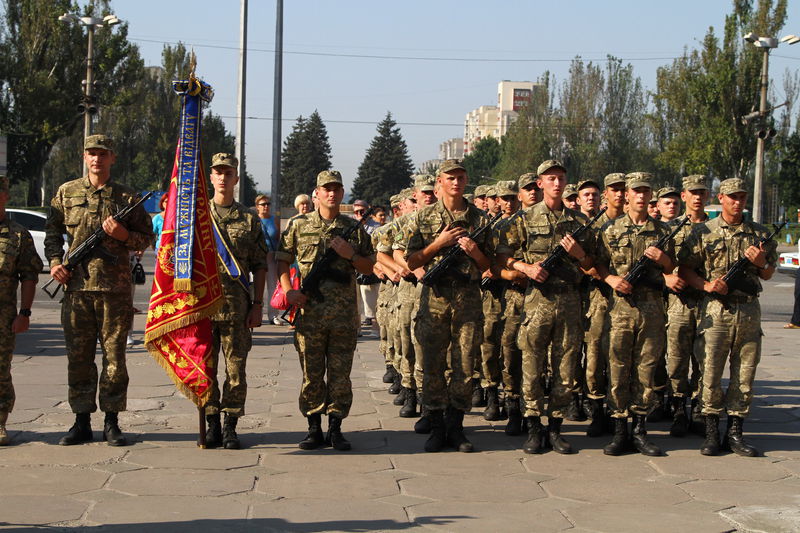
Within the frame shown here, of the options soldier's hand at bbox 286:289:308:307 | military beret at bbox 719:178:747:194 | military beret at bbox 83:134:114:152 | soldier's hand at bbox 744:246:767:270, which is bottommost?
soldier's hand at bbox 286:289:308:307

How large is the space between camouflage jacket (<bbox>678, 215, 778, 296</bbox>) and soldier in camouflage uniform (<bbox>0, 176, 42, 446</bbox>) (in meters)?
5.12

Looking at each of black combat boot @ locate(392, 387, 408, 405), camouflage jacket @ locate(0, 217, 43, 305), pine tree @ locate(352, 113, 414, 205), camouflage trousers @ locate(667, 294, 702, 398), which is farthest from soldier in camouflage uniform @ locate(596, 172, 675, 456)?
pine tree @ locate(352, 113, 414, 205)

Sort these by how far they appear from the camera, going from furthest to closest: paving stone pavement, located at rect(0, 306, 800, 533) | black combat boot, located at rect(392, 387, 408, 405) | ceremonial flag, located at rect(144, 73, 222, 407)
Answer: black combat boot, located at rect(392, 387, 408, 405)
ceremonial flag, located at rect(144, 73, 222, 407)
paving stone pavement, located at rect(0, 306, 800, 533)

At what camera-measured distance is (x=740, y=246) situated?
7535 mm

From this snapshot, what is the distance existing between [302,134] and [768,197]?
5397cm

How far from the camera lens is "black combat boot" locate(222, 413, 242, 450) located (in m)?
7.24

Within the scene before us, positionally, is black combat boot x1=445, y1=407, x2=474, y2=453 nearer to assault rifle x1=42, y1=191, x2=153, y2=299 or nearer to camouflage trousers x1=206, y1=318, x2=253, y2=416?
camouflage trousers x1=206, y1=318, x2=253, y2=416

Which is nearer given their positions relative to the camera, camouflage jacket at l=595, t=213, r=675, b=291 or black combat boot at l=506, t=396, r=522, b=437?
camouflage jacket at l=595, t=213, r=675, b=291

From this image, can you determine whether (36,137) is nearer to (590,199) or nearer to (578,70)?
(578,70)

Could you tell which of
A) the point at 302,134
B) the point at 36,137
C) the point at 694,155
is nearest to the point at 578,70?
the point at 694,155

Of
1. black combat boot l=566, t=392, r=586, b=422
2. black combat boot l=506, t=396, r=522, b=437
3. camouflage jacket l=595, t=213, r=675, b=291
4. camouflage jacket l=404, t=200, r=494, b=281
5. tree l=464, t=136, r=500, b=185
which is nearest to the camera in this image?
camouflage jacket l=404, t=200, r=494, b=281

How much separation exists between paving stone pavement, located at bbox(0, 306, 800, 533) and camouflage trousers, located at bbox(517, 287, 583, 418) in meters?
0.43

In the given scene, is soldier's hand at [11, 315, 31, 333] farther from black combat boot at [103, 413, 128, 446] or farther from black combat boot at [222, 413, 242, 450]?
black combat boot at [222, 413, 242, 450]

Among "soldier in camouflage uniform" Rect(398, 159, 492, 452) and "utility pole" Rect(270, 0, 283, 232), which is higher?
"utility pole" Rect(270, 0, 283, 232)
